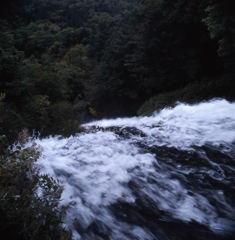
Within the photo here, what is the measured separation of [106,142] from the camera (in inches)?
228

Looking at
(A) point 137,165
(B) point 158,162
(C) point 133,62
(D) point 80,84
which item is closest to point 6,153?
(A) point 137,165

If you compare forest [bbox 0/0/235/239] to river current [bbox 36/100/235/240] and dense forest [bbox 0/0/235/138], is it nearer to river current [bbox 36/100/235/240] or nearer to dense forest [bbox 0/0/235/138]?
dense forest [bbox 0/0/235/138]

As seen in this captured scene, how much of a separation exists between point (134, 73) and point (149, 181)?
12.4 meters

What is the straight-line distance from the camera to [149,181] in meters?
4.04

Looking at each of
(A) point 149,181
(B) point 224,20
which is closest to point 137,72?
(B) point 224,20

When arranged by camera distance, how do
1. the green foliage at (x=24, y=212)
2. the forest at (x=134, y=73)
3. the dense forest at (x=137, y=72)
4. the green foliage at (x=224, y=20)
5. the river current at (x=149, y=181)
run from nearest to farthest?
the green foliage at (x=24, y=212), the river current at (x=149, y=181), the green foliage at (x=224, y=20), the forest at (x=134, y=73), the dense forest at (x=137, y=72)

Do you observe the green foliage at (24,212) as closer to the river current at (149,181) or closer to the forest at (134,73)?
the forest at (134,73)

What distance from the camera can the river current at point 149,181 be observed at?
3.03 metres

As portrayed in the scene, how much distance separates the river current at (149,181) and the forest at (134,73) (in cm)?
115

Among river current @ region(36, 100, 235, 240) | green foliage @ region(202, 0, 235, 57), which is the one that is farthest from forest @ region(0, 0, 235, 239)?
river current @ region(36, 100, 235, 240)

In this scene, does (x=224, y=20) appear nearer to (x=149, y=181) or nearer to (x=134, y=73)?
(x=149, y=181)

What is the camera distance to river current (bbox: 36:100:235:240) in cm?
303

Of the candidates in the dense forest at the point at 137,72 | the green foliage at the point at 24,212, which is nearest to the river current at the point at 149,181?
the green foliage at the point at 24,212

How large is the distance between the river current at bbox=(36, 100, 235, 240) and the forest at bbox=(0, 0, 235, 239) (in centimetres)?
115
